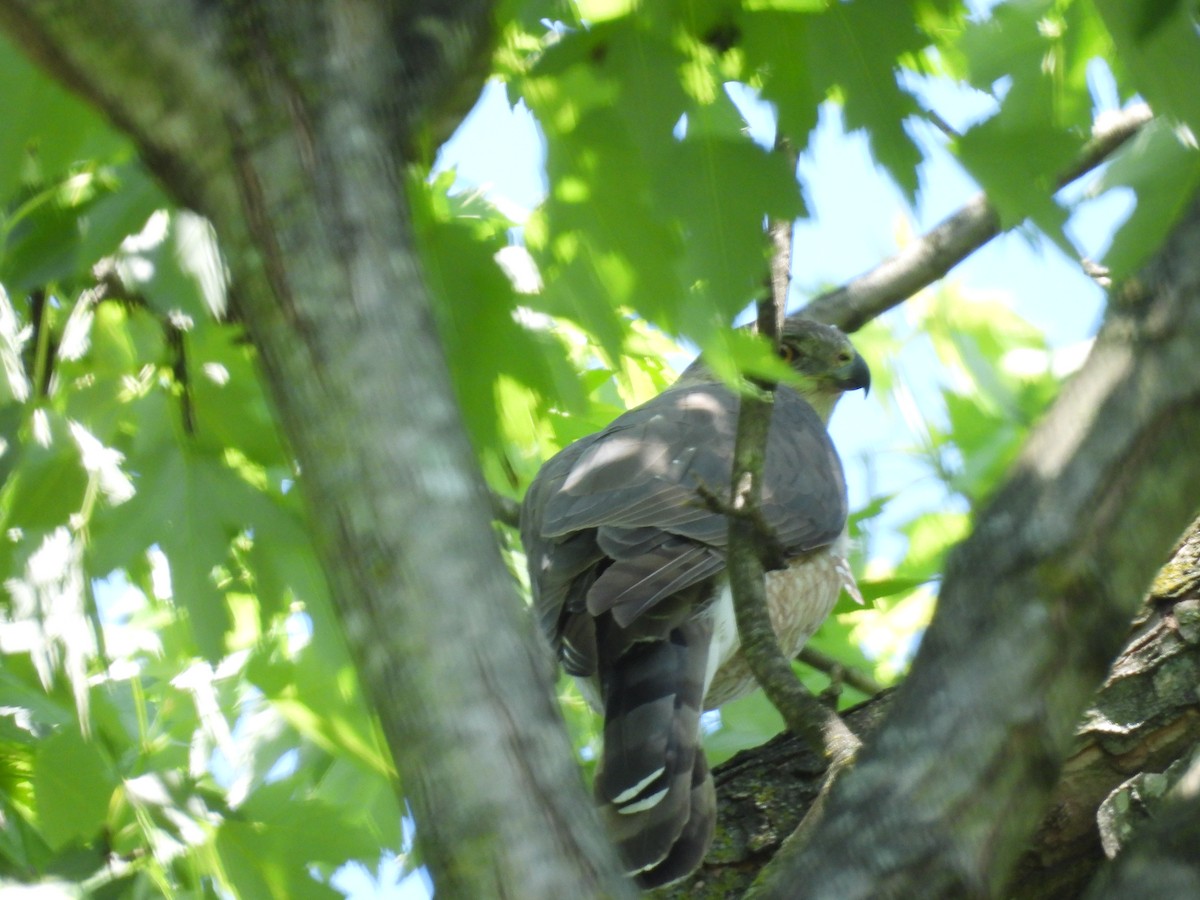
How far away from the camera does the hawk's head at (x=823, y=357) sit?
5012 millimetres

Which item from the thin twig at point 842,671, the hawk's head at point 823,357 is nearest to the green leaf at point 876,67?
the thin twig at point 842,671

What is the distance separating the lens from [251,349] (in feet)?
4.82

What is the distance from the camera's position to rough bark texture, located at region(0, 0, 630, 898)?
3.22ft

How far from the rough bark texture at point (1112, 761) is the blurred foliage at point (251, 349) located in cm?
61

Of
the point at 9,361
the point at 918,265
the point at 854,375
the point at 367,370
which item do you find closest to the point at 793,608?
the point at 918,265

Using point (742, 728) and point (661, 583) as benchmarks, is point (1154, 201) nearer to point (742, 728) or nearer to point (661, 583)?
point (661, 583)

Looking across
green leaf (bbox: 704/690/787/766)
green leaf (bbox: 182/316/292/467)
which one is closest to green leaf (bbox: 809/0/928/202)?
green leaf (bbox: 182/316/292/467)

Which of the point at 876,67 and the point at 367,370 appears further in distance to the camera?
the point at 876,67

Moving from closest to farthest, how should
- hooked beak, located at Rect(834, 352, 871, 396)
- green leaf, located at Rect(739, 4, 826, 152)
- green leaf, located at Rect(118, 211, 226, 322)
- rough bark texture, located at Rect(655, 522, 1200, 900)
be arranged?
green leaf, located at Rect(739, 4, 826, 152), green leaf, located at Rect(118, 211, 226, 322), rough bark texture, located at Rect(655, 522, 1200, 900), hooked beak, located at Rect(834, 352, 871, 396)

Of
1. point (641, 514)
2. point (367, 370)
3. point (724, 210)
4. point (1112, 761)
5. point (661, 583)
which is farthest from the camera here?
point (641, 514)

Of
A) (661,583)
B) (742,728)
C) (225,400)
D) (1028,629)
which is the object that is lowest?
(742,728)

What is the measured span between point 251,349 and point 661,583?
2.09 meters

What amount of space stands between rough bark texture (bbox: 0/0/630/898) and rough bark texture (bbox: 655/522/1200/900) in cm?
157

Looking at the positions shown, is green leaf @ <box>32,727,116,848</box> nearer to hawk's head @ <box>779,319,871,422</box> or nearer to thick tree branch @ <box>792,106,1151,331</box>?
thick tree branch @ <box>792,106,1151,331</box>
